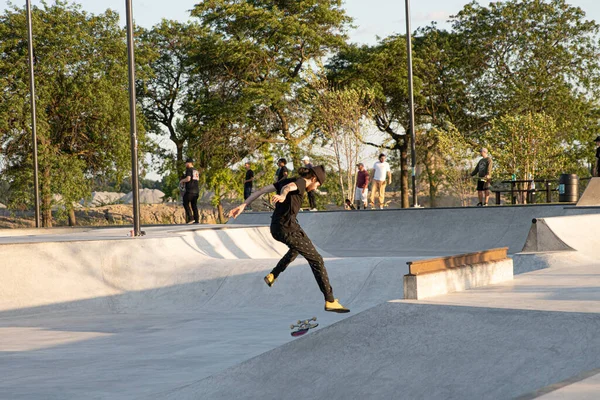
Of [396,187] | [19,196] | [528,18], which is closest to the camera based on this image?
[19,196]

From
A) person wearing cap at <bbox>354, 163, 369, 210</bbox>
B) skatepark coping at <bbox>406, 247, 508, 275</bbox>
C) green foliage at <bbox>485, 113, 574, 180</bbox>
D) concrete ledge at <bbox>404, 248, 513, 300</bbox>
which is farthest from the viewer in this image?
green foliage at <bbox>485, 113, 574, 180</bbox>

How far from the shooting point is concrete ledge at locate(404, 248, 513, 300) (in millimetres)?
6500

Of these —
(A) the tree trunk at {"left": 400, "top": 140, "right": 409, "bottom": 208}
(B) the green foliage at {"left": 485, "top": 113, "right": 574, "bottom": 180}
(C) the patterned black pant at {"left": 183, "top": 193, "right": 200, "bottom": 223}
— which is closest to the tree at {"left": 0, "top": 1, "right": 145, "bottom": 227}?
(A) the tree trunk at {"left": 400, "top": 140, "right": 409, "bottom": 208}

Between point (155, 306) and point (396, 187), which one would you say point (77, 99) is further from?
point (396, 187)

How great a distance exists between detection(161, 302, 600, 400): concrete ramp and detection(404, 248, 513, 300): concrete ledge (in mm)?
417

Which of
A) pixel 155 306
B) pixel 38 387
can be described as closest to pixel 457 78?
pixel 155 306

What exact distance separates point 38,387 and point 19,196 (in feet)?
97.6

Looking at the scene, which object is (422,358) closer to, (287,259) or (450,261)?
(450,261)

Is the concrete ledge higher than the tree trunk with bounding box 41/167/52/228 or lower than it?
lower

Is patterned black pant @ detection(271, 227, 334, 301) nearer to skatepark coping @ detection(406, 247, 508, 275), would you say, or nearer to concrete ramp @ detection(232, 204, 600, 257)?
skatepark coping @ detection(406, 247, 508, 275)

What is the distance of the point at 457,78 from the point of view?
136ft

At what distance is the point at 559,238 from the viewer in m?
11.6

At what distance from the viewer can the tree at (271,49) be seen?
3847 centimetres

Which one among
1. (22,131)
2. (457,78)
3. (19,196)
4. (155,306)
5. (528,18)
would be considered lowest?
(155,306)
